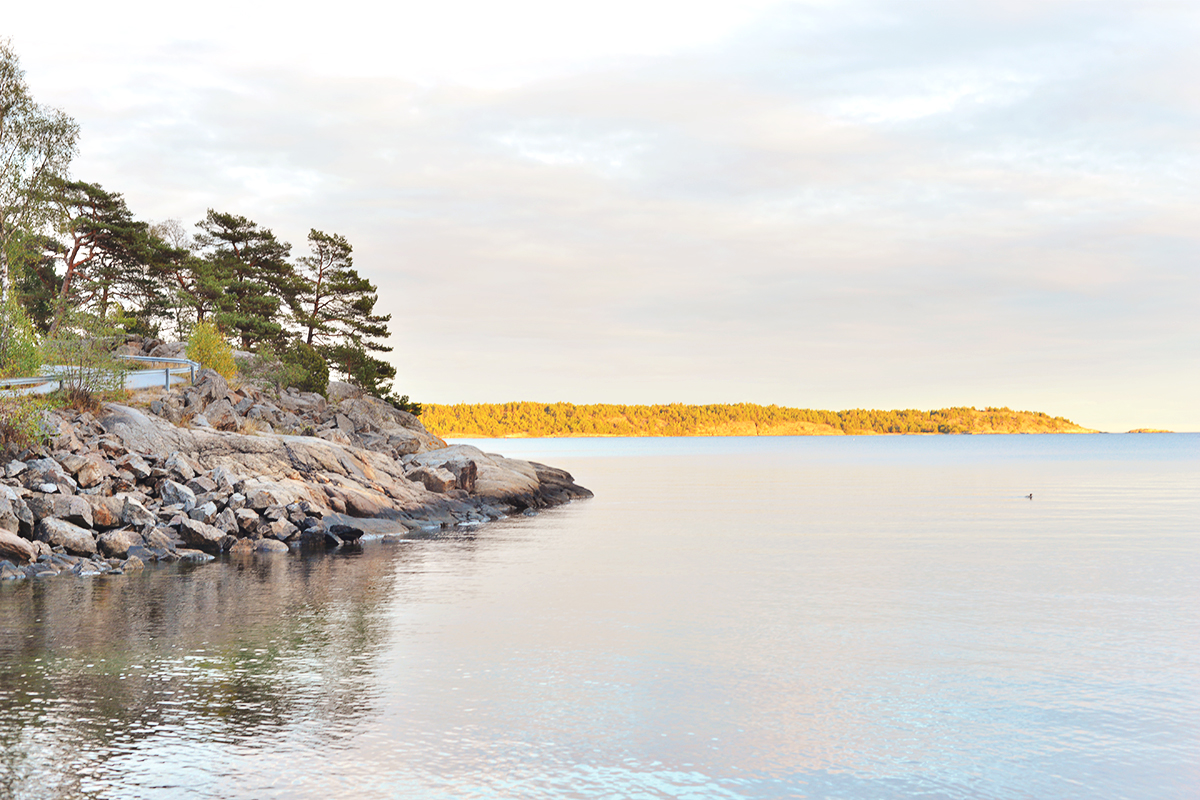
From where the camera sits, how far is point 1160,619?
74.5 ft

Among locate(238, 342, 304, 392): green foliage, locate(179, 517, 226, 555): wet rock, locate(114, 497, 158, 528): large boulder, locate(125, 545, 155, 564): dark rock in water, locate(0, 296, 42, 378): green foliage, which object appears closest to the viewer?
locate(125, 545, 155, 564): dark rock in water

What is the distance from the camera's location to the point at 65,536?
96.6 feet

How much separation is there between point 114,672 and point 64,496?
17072 mm

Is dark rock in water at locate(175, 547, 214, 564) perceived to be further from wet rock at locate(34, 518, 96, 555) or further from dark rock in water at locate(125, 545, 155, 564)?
wet rock at locate(34, 518, 96, 555)

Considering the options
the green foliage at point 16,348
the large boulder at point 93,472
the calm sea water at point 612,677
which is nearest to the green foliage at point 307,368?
the green foliage at point 16,348

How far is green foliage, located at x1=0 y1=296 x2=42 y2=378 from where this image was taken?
130 feet

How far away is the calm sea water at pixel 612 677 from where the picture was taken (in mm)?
11883

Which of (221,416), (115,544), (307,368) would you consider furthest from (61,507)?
(307,368)

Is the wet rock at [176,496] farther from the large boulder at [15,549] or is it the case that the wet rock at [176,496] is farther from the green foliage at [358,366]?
the green foliage at [358,366]

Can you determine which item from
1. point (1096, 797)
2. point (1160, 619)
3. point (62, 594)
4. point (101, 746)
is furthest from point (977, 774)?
point (62, 594)

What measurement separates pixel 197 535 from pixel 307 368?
115 ft

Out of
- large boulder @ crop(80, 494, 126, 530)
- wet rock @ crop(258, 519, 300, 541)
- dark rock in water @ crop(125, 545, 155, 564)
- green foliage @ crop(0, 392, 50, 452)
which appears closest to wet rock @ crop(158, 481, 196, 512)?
large boulder @ crop(80, 494, 126, 530)

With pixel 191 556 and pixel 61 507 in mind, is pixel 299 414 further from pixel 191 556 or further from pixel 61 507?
pixel 61 507

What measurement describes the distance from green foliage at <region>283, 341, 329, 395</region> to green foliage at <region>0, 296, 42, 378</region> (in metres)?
24.3
